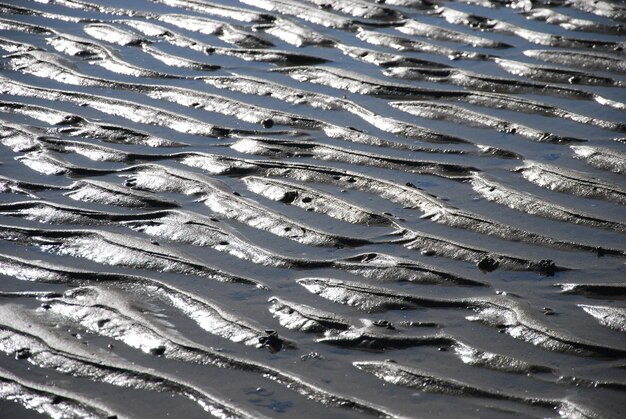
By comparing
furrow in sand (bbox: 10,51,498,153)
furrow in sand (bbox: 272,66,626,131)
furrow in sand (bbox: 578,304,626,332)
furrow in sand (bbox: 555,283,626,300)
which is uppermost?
furrow in sand (bbox: 272,66,626,131)

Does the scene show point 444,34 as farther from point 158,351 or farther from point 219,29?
point 158,351

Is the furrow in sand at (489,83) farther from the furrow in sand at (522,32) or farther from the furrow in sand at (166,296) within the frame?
the furrow in sand at (166,296)

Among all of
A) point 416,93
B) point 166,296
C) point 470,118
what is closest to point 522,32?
point 416,93

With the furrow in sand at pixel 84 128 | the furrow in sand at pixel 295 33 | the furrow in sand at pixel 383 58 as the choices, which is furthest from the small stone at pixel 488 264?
the furrow in sand at pixel 295 33

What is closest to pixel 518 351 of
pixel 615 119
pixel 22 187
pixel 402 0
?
pixel 615 119

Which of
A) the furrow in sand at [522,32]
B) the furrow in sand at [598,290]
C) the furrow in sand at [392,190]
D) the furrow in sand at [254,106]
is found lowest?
the furrow in sand at [598,290]

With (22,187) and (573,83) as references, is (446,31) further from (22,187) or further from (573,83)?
(22,187)

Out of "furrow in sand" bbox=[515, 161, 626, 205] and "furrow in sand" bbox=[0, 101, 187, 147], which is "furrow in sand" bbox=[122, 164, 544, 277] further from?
"furrow in sand" bbox=[515, 161, 626, 205]

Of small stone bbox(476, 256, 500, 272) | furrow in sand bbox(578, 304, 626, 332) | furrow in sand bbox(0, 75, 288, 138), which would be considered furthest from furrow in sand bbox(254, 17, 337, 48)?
furrow in sand bbox(578, 304, 626, 332)
